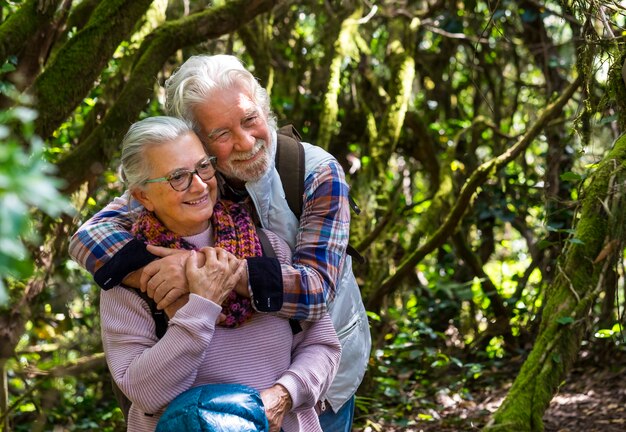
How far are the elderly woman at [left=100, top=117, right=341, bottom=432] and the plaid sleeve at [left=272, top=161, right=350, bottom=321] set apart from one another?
8cm

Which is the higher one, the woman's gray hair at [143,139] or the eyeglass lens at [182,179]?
the woman's gray hair at [143,139]

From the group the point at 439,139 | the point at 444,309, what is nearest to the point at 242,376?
the point at 444,309

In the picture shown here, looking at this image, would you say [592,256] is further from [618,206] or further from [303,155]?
[303,155]

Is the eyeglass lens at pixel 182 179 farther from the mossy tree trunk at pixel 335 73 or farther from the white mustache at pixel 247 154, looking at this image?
the mossy tree trunk at pixel 335 73

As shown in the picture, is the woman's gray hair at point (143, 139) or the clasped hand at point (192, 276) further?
the woman's gray hair at point (143, 139)

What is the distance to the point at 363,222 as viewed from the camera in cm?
609

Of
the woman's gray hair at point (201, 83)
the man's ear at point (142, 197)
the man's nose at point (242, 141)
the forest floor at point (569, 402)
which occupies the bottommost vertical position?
the forest floor at point (569, 402)

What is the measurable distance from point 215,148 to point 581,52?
1.77 metres

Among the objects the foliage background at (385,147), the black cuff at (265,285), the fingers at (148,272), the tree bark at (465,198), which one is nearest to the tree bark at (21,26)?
the foliage background at (385,147)

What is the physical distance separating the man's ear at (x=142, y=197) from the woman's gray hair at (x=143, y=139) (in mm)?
18

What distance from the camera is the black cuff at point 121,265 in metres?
2.43

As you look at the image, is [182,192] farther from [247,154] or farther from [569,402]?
[569,402]

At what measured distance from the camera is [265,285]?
2.42 meters

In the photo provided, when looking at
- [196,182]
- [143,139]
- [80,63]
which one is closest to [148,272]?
[196,182]
